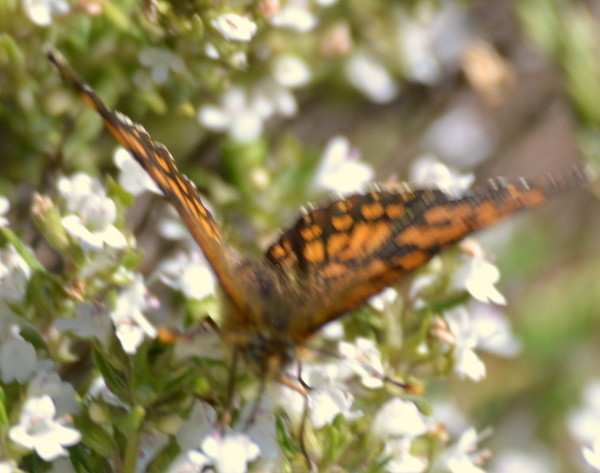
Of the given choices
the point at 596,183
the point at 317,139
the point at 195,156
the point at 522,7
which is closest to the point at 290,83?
the point at 195,156

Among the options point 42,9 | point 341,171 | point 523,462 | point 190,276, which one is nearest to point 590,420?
point 523,462

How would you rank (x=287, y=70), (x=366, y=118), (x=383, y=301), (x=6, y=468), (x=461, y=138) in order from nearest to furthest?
(x=6, y=468), (x=383, y=301), (x=287, y=70), (x=366, y=118), (x=461, y=138)

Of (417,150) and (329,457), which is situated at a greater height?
(417,150)

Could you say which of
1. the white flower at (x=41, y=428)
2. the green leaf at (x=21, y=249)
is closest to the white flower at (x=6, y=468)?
the white flower at (x=41, y=428)

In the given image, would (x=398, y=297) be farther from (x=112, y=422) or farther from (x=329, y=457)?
(x=112, y=422)

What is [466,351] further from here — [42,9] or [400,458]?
[42,9]

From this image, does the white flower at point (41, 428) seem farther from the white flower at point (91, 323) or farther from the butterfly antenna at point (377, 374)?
the butterfly antenna at point (377, 374)
